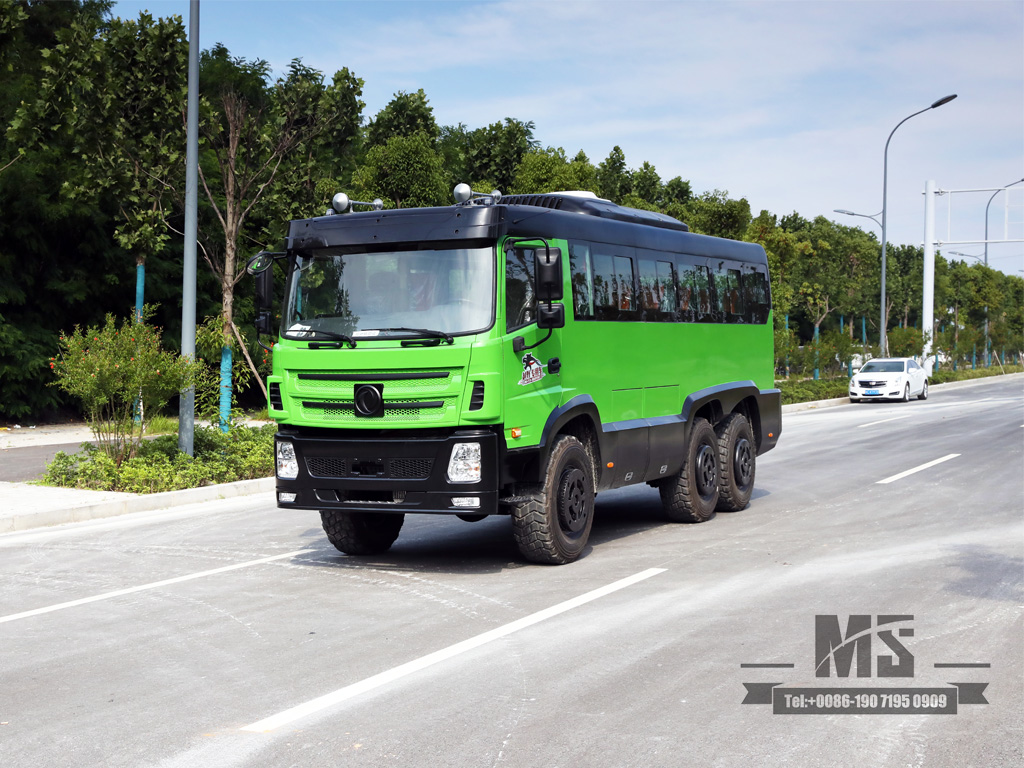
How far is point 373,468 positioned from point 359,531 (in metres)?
1.43

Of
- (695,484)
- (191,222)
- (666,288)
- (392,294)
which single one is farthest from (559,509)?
A: (191,222)

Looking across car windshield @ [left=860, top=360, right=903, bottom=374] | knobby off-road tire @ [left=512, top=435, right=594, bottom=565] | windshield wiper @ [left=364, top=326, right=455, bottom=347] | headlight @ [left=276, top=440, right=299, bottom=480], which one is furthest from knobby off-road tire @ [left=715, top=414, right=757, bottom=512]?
car windshield @ [left=860, top=360, right=903, bottom=374]

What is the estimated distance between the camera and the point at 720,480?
40.7 feet

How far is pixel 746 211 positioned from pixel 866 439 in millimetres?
15749

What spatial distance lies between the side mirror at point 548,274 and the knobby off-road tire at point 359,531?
8.80 ft

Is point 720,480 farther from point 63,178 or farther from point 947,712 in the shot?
point 63,178

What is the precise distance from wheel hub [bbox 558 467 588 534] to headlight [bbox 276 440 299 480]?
86.2 inches

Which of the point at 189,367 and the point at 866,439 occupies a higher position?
the point at 189,367

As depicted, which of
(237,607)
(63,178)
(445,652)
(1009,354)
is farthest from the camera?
(1009,354)

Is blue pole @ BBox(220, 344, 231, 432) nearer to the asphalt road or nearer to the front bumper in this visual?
the asphalt road

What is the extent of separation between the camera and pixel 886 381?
38375 mm

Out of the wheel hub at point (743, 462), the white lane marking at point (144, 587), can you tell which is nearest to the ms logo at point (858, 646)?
the white lane marking at point (144, 587)

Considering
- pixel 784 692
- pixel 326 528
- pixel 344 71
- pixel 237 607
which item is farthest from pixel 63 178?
pixel 784 692

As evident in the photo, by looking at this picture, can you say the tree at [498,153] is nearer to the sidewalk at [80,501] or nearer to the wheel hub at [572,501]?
the sidewalk at [80,501]
